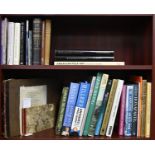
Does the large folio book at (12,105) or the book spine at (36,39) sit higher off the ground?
the book spine at (36,39)

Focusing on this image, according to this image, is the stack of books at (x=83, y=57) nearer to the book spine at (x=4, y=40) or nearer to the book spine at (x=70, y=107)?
the book spine at (x=70, y=107)

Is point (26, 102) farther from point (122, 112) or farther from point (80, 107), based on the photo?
point (122, 112)

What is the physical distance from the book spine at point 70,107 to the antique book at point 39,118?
138mm

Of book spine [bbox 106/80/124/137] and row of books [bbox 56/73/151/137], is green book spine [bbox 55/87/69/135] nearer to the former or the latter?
row of books [bbox 56/73/151/137]

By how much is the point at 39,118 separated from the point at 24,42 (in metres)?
0.41

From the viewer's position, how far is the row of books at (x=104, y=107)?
1.42m

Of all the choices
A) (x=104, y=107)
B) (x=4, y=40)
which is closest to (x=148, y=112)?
(x=104, y=107)

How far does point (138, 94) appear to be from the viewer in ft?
4.65

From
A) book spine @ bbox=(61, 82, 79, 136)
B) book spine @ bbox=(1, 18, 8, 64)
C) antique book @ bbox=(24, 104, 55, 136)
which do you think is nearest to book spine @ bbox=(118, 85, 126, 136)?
book spine @ bbox=(61, 82, 79, 136)

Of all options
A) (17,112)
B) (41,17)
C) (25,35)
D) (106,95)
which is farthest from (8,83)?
(106,95)

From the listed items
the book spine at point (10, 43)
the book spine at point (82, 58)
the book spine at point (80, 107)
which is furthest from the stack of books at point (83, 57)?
the book spine at point (10, 43)

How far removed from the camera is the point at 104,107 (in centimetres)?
143

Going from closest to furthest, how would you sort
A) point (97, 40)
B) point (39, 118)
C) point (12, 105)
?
1. point (12, 105)
2. point (39, 118)
3. point (97, 40)
